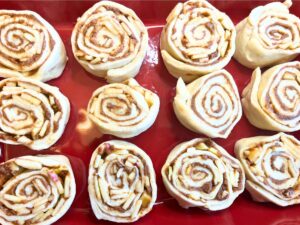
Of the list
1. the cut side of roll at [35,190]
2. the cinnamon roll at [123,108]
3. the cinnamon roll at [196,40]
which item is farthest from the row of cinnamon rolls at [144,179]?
the cinnamon roll at [196,40]

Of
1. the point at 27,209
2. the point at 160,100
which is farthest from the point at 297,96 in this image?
the point at 27,209

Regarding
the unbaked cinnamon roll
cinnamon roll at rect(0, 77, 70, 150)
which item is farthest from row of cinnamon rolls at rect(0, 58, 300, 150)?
the unbaked cinnamon roll

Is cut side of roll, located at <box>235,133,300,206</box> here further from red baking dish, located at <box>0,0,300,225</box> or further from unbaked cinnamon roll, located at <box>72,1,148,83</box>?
A: unbaked cinnamon roll, located at <box>72,1,148,83</box>

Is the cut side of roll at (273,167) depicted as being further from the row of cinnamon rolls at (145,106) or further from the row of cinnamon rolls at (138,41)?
the row of cinnamon rolls at (138,41)

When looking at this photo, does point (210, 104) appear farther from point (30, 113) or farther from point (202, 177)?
point (30, 113)

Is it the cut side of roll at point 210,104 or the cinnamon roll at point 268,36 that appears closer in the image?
the cut side of roll at point 210,104

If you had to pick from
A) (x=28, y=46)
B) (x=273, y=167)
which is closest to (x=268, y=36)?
(x=273, y=167)
